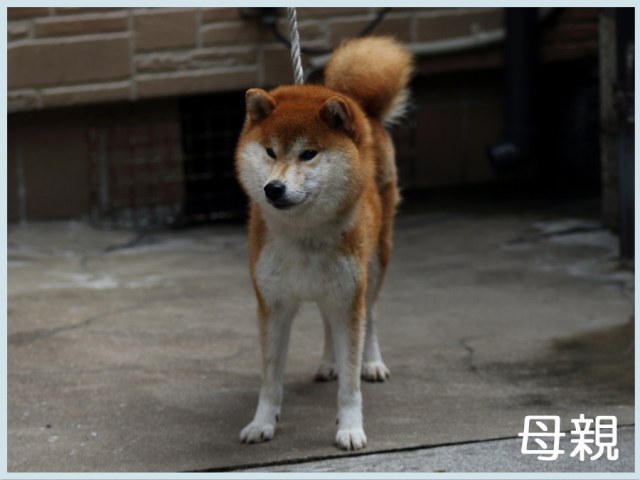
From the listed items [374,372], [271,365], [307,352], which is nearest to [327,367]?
[374,372]

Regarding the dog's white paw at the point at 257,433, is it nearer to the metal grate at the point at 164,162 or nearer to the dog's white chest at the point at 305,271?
the dog's white chest at the point at 305,271

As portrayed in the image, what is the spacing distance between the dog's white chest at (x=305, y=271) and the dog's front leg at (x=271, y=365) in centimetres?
10

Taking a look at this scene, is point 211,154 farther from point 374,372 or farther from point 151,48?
point 374,372

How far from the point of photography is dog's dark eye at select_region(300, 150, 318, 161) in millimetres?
4141

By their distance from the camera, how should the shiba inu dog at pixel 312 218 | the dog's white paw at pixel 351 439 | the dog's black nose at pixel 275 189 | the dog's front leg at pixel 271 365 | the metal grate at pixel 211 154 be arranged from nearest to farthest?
the dog's black nose at pixel 275 189 → the shiba inu dog at pixel 312 218 → the dog's white paw at pixel 351 439 → the dog's front leg at pixel 271 365 → the metal grate at pixel 211 154

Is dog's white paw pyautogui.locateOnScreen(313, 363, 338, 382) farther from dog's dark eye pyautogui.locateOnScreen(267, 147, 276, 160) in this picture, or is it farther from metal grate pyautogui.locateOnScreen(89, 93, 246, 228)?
metal grate pyautogui.locateOnScreen(89, 93, 246, 228)

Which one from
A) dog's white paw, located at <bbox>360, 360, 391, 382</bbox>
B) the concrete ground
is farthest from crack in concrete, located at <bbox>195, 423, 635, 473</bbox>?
dog's white paw, located at <bbox>360, 360, 391, 382</bbox>

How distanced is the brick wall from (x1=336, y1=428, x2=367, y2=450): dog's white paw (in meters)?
4.12

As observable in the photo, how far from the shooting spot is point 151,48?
799 cm

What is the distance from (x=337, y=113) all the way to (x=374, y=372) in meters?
1.31

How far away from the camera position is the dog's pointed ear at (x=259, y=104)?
423cm

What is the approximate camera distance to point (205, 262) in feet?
23.8

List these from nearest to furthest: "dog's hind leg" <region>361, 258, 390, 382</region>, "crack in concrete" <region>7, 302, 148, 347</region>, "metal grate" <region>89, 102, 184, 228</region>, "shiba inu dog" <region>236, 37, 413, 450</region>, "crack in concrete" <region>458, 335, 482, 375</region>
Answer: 1. "shiba inu dog" <region>236, 37, 413, 450</region>
2. "dog's hind leg" <region>361, 258, 390, 382</region>
3. "crack in concrete" <region>458, 335, 482, 375</region>
4. "crack in concrete" <region>7, 302, 148, 347</region>
5. "metal grate" <region>89, 102, 184, 228</region>

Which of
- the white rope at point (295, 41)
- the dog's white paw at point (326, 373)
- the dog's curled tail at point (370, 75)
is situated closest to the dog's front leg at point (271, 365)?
the dog's white paw at point (326, 373)
